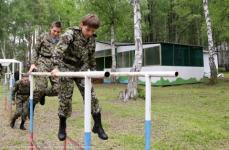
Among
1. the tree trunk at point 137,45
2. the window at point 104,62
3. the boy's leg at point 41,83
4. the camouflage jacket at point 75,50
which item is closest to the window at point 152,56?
the window at point 104,62

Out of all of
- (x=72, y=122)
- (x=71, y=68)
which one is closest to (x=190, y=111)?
(x=72, y=122)

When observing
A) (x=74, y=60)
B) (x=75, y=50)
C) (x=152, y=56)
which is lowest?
(x=74, y=60)

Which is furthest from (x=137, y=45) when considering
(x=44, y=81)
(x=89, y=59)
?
(x=89, y=59)

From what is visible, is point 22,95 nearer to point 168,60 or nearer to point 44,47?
point 44,47

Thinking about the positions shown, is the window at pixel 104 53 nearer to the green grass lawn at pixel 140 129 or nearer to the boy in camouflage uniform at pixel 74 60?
the green grass lawn at pixel 140 129

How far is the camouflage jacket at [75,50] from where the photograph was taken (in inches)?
182

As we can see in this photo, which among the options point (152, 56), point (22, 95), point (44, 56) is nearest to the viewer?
point (44, 56)

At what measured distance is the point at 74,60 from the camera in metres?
4.81

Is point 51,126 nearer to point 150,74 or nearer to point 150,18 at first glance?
point 150,74

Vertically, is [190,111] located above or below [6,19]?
below

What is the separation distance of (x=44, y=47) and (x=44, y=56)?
0.50ft

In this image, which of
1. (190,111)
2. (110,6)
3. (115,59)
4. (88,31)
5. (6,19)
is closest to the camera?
(88,31)

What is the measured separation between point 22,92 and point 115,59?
74.8 feet

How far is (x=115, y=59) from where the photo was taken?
31438mm
